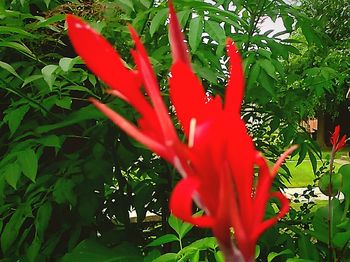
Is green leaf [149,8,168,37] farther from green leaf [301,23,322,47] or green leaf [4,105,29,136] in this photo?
green leaf [301,23,322,47]

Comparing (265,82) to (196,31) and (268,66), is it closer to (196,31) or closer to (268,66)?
(268,66)

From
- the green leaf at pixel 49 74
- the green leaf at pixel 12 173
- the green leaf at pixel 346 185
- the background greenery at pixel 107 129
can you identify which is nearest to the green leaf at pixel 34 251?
the background greenery at pixel 107 129

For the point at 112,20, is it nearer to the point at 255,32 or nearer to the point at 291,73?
the point at 255,32

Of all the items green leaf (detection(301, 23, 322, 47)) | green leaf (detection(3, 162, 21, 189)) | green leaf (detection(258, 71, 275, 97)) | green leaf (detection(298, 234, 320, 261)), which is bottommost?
green leaf (detection(298, 234, 320, 261))

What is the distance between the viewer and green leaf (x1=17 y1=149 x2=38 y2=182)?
1076 mm

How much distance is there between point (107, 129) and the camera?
120 centimetres

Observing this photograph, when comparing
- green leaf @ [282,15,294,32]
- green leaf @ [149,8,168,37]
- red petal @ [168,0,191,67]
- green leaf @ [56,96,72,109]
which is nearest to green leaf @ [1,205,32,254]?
green leaf @ [56,96,72,109]

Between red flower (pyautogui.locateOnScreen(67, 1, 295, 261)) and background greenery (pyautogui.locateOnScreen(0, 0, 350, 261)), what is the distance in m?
0.70

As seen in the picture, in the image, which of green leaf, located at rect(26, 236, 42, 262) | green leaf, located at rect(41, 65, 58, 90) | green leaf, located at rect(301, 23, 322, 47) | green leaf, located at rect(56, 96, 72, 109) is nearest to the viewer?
green leaf, located at rect(41, 65, 58, 90)

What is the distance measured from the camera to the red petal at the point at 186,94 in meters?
0.21

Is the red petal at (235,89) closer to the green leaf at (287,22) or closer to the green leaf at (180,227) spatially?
the green leaf at (180,227)

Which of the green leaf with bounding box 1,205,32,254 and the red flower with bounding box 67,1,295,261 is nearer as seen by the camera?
the red flower with bounding box 67,1,295,261

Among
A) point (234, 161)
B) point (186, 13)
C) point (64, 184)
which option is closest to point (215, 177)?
point (234, 161)

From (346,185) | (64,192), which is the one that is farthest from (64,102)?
(346,185)
